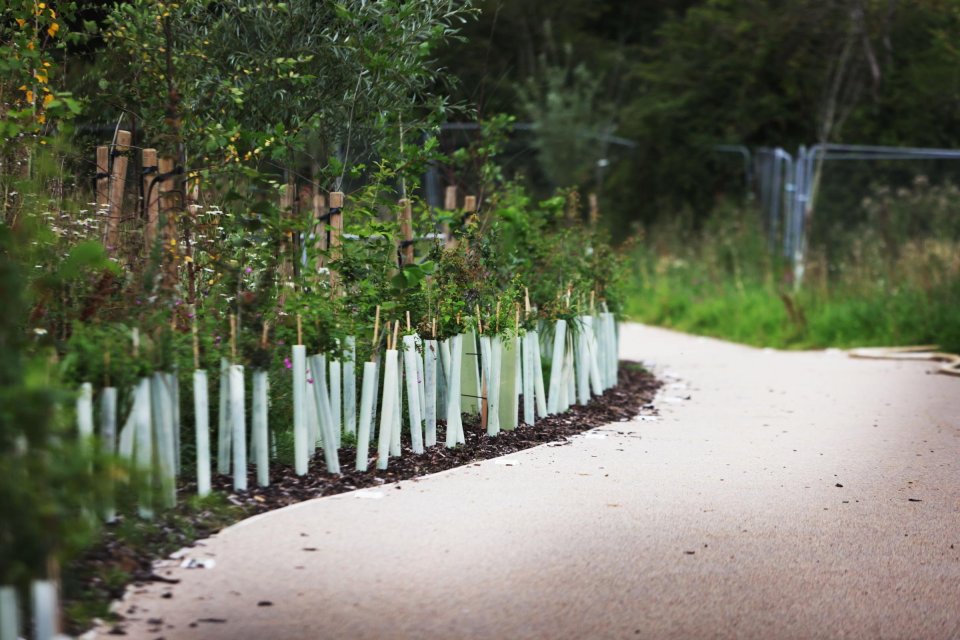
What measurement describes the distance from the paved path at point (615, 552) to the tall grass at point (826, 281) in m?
4.35

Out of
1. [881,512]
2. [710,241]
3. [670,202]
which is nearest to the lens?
[881,512]

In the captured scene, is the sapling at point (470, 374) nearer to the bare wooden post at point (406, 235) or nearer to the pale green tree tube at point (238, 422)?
the bare wooden post at point (406, 235)

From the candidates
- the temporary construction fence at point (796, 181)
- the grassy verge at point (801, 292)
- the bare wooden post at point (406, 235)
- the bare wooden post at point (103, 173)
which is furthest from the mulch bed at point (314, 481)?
the temporary construction fence at point (796, 181)

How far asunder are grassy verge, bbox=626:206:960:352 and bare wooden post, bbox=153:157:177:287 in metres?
6.50

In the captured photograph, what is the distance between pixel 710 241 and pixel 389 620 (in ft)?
51.0

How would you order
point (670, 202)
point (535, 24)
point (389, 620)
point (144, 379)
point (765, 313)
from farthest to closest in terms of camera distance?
point (535, 24)
point (670, 202)
point (765, 313)
point (144, 379)
point (389, 620)

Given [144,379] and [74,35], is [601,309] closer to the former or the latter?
[74,35]

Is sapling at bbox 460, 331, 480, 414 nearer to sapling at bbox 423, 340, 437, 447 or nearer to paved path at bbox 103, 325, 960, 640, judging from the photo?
sapling at bbox 423, 340, 437, 447

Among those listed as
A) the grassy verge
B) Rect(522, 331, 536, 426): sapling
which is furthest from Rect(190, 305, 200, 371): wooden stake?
the grassy verge

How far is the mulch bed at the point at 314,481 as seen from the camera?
4.39 meters

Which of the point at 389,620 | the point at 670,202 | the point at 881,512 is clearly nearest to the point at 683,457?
the point at 881,512

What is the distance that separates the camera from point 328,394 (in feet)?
20.7

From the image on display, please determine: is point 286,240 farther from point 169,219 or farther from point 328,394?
point 328,394

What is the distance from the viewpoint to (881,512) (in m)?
5.76
